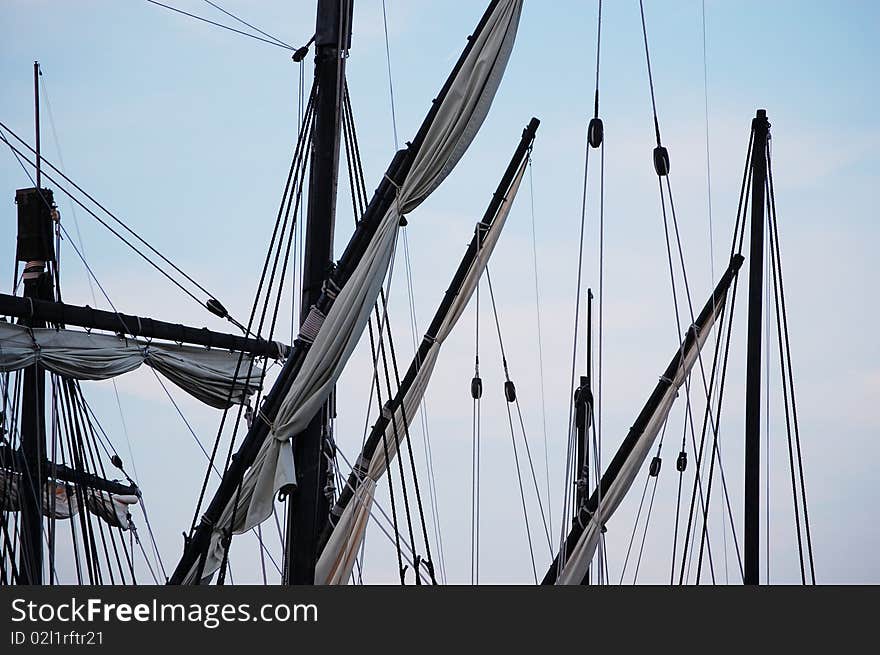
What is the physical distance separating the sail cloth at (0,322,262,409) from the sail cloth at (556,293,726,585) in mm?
6160

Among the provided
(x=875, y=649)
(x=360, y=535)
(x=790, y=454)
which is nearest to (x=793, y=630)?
(x=875, y=649)

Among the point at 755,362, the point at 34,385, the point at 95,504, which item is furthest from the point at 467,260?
the point at 95,504

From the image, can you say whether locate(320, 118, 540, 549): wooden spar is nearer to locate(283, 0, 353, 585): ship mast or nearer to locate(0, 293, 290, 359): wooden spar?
locate(0, 293, 290, 359): wooden spar

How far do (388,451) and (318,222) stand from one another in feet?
16.8

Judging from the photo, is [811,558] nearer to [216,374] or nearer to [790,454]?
[790,454]

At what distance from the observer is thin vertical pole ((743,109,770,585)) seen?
1833cm

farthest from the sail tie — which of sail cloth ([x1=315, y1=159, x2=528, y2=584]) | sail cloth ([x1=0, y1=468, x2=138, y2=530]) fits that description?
sail cloth ([x1=0, y1=468, x2=138, y2=530])

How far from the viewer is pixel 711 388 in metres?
20.8

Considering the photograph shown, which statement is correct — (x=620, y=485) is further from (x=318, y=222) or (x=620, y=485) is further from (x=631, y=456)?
(x=318, y=222)

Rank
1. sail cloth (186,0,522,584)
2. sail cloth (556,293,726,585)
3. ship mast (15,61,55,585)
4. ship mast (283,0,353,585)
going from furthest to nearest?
ship mast (15,61,55,585) < sail cloth (556,293,726,585) < sail cloth (186,0,522,584) < ship mast (283,0,353,585)

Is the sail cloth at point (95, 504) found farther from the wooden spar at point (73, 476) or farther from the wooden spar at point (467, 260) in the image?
the wooden spar at point (467, 260)

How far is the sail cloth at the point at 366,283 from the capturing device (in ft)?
47.4

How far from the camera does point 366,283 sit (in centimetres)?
1469

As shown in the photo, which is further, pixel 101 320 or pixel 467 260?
pixel 101 320
